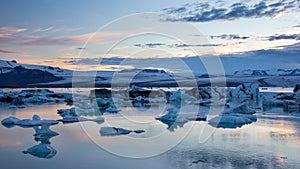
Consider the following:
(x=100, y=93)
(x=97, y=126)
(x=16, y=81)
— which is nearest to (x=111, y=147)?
(x=97, y=126)

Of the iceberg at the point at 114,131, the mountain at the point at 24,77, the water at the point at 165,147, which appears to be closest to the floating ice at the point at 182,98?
the water at the point at 165,147

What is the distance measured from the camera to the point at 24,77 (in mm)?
48938

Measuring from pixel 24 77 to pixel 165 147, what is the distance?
151 feet

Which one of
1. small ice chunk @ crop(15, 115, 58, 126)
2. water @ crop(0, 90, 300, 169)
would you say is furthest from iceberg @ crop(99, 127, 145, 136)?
small ice chunk @ crop(15, 115, 58, 126)

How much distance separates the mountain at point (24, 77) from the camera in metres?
46.8

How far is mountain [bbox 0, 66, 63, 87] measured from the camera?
153ft

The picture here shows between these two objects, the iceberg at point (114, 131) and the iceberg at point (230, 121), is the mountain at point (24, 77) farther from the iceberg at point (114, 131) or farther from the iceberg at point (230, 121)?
the iceberg at point (114, 131)

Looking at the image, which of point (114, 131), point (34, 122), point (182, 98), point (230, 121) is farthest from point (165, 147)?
point (182, 98)

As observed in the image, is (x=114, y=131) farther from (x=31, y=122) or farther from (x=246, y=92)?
(x=246, y=92)

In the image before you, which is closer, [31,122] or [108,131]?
[108,131]

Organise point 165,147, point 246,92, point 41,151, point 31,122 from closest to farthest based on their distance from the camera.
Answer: point 41,151
point 165,147
point 31,122
point 246,92

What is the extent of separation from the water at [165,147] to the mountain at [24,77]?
40732 millimetres

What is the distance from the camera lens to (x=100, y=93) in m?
19.3

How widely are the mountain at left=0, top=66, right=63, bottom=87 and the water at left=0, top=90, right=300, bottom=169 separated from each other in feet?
134
